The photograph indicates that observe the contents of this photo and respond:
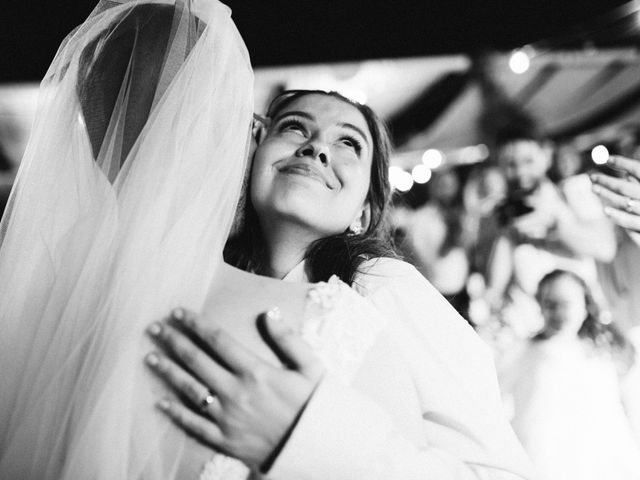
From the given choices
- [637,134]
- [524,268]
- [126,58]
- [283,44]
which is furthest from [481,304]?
[126,58]

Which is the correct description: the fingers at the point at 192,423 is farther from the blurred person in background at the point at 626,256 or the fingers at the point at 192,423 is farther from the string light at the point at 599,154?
the string light at the point at 599,154

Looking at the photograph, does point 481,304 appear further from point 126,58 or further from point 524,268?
point 126,58

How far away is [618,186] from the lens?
8.22ft

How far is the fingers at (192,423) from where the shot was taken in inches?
27.5

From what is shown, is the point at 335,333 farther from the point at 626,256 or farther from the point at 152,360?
the point at 626,256

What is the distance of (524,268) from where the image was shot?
10.3 feet

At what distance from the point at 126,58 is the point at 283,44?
7.15 feet

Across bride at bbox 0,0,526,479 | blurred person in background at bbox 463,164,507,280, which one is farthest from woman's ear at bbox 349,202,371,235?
blurred person in background at bbox 463,164,507,280

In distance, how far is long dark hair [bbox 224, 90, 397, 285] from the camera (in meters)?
1.29

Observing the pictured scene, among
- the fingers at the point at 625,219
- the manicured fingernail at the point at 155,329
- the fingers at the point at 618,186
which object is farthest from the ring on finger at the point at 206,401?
the fingers at the point at 625,219

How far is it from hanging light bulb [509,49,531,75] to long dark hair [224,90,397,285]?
6.57ft

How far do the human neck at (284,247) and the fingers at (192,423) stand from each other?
23.9 inches

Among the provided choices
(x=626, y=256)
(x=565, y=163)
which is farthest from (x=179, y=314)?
(x=565, y=163)

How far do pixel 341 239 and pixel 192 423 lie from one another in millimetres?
703
